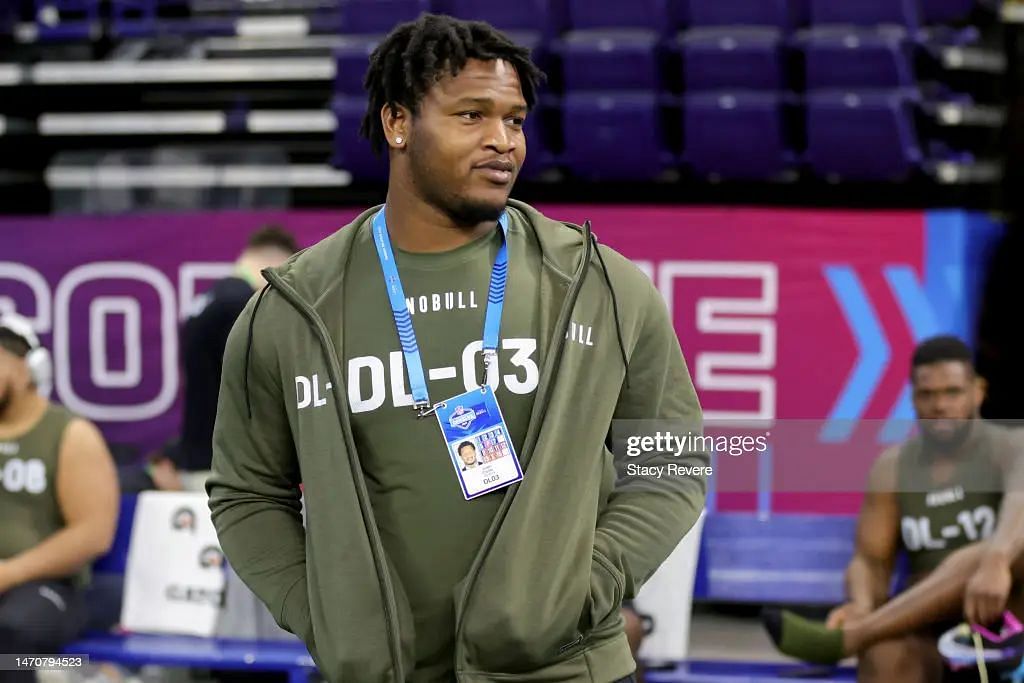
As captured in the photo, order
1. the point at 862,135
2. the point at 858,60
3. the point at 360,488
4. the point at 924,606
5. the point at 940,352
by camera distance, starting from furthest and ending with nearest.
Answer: the point at 858,60 < the point at 862,135 < the point at 940,352 < the point at 924,606 < the point at 360,488

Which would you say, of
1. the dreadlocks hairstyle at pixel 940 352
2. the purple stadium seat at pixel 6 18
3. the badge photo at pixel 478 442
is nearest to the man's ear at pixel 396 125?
the badge photo at pixel 478 442

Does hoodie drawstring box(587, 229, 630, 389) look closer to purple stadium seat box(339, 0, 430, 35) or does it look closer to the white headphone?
the white headphone

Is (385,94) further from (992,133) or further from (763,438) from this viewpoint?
(992,133)

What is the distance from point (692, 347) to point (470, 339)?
392cm

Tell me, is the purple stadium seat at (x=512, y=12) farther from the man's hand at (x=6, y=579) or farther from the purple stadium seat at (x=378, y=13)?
the man's hand at (x=6, y=579)

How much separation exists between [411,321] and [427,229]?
0.15 m

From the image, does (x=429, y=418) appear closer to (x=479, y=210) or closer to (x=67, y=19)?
(x=479, y=210)

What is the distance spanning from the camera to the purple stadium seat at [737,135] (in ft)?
21.5

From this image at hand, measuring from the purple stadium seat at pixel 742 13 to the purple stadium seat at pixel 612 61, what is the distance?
282 millimetres

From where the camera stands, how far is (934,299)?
18.4 feet

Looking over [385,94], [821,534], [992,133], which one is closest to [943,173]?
[992,133]

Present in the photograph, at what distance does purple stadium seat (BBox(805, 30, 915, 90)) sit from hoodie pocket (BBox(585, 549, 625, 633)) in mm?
5080

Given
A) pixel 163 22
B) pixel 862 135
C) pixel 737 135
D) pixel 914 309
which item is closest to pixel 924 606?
pixel 914 309

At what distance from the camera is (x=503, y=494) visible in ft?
6.25
